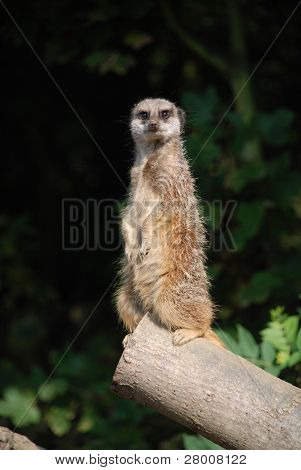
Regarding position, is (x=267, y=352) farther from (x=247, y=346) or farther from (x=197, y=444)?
(x=197, y=444)

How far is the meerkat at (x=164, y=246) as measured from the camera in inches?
128

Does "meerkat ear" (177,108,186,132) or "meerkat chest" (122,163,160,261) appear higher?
"meerkat ear" (177,108,186,132)

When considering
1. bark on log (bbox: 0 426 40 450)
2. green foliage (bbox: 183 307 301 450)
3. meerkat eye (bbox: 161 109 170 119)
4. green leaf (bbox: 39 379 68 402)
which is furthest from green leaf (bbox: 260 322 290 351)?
green leaf (bbox: 39 379 68 402)

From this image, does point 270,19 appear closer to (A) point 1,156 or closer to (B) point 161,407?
(A) point 1,156

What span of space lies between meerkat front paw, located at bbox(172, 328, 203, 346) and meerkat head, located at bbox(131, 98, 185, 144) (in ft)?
3.34

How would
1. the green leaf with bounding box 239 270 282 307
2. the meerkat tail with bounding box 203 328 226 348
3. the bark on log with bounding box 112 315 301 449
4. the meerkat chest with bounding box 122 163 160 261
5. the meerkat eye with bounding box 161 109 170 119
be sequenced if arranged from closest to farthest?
the bark on log with bounding box 112 315 301 449
the meerkat tail with bounding box 203 328 226 348
the meerkat chest with bounding box 122 163 160 261
the meerkat eye with bounding box 161 109 170 119
the green leaf with bounding box 239 270 282 307

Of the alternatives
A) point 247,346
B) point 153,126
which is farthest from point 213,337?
Result: point 153,126

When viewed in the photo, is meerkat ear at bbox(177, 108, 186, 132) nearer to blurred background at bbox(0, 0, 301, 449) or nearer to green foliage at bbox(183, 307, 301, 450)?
blurred background at bbox(0, 0, 301, 449)

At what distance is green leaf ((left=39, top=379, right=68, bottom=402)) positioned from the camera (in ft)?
14.9

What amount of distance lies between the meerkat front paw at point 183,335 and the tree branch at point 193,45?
106 inches

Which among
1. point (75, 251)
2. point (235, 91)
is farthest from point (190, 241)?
point (75, 251)

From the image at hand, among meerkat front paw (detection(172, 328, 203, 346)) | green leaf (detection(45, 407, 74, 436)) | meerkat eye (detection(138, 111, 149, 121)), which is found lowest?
green leaf (detection(45, 407, 74, 436))

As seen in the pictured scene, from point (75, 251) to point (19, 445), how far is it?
362 cm

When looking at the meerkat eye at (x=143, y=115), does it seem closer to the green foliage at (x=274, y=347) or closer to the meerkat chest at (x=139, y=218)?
the meerkat chest at (x=139, y=218)
